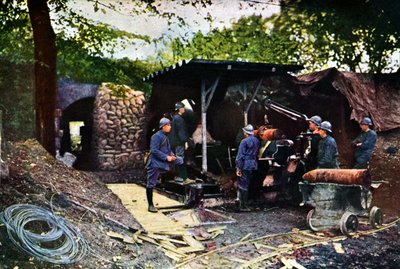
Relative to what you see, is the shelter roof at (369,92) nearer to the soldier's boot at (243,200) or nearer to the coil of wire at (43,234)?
the soldier's boot at (243,200)

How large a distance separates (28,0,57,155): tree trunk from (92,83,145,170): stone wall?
9.44ft

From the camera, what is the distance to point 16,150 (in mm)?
5223

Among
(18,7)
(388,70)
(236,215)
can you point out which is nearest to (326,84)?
(388,70)

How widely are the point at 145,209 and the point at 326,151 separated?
142 inches

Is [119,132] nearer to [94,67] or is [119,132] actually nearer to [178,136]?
[178,136]

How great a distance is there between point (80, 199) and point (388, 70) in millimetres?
7475

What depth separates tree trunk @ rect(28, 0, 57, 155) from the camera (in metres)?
4.99

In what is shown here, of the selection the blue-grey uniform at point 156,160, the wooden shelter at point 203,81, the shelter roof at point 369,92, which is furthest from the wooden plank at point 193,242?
the shelter roof at point 369,92

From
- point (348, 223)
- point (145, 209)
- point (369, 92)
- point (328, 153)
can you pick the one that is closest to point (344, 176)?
point (348, 223)

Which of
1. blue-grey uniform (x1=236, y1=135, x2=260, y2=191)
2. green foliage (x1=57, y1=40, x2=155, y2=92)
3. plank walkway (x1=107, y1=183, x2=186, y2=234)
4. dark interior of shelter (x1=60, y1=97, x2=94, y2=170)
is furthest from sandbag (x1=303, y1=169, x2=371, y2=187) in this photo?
dark interior of shelter (x1=60, y1=97, x2=94, y2=170)

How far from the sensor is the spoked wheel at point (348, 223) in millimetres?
5547

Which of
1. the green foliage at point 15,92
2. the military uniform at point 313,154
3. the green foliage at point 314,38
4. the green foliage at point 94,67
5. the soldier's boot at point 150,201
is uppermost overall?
the green foliage at point 314,38

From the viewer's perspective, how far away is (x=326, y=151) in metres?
6.64

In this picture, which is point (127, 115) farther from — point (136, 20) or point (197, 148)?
point (136, 20)
